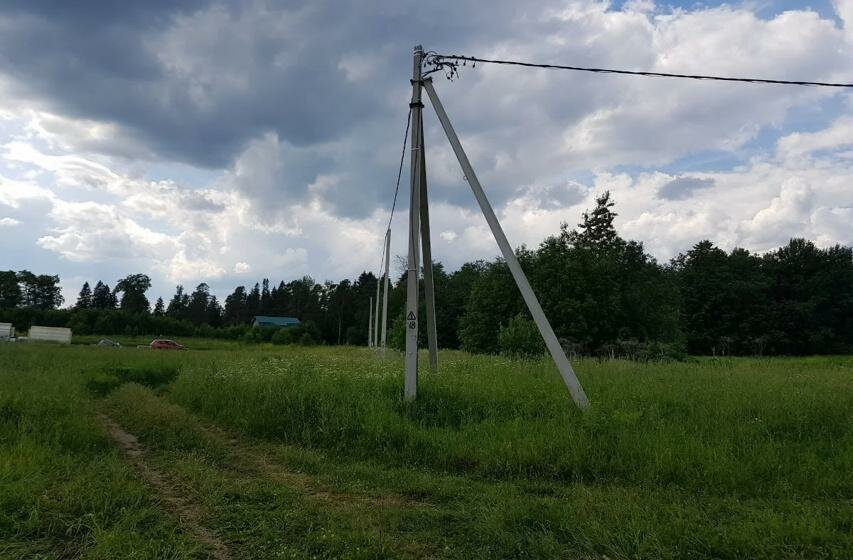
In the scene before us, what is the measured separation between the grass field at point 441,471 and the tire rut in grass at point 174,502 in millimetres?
28

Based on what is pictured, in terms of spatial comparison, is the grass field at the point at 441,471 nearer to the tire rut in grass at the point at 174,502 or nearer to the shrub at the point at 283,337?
the tire rut in grass at the point at 174,502

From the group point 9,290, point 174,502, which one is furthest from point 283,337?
point 174,502

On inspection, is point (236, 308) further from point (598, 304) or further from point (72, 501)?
point (72, 501)

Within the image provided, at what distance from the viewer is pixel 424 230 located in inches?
427

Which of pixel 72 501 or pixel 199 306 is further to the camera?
pixel 199 306

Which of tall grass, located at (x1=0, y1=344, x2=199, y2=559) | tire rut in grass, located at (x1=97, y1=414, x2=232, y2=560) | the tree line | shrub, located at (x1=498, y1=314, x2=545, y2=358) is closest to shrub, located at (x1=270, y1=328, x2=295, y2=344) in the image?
the tree line

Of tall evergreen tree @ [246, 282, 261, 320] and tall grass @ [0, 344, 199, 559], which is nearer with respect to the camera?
tall grass @ [0, 344, 199, 559]

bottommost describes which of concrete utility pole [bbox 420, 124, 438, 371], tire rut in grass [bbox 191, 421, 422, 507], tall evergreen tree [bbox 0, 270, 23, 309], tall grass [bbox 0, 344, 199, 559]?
tire rut in grass [bbox 191, 421, 422, 507]

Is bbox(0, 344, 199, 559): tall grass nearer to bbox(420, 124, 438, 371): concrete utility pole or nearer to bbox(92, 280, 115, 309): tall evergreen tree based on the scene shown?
bbox(420, 124, 438, 371): concrete utility pole

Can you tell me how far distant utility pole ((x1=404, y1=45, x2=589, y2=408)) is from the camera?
8.68m

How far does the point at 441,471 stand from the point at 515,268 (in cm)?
344

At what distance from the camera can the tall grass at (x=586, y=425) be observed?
20.7ft

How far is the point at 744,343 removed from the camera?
64.1 meters

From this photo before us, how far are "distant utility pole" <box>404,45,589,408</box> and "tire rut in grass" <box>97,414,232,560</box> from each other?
12.9 ft
